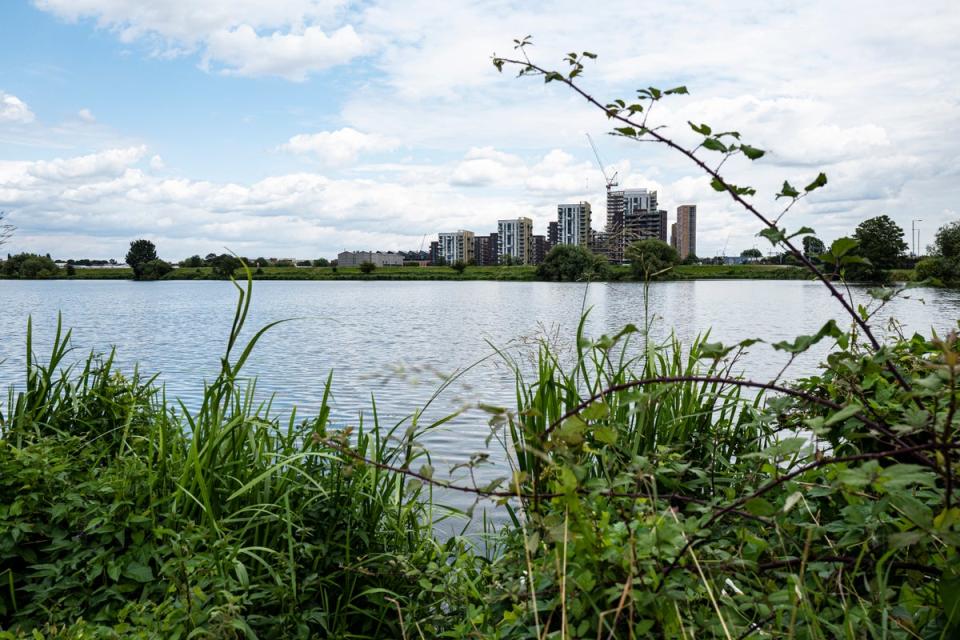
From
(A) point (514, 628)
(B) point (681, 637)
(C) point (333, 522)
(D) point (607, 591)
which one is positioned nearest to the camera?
(D) point (607, 591)

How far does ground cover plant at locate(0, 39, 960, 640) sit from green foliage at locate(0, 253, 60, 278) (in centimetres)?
10076

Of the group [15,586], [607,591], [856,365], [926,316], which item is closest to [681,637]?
[607,591]

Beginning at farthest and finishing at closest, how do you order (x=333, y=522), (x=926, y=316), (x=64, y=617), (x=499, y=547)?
(x=926, y=316) < (x=499, y=547) < (x=333, y=522) < (x=64, y=617)

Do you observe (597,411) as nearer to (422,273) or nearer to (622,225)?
(622,225)

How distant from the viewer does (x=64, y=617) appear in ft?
9.40

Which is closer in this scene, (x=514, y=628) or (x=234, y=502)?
(x=514, y=628)

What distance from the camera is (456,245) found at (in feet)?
496

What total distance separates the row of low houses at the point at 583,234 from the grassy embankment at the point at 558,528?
1.14 m

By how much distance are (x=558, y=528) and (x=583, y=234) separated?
6.80 m

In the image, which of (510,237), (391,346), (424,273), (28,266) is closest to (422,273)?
(424,273)

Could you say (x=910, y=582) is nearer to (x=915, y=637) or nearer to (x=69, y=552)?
(x=915, y=637)

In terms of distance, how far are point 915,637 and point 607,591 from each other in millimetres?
853

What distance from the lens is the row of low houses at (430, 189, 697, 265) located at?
518 cm

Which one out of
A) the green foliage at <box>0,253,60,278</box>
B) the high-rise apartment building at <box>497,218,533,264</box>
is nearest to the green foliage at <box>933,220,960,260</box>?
the high-rise apartment building at <box>497,218,533,264</box>
